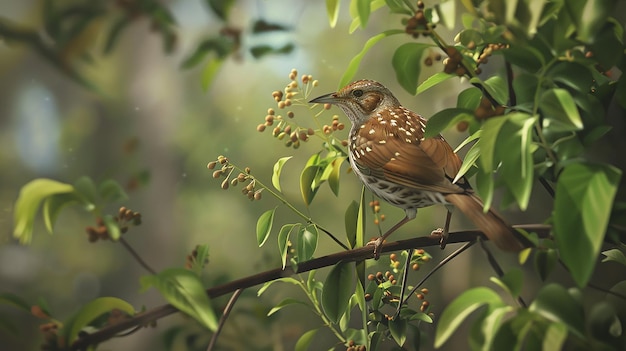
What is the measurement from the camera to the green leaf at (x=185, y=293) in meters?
0.74

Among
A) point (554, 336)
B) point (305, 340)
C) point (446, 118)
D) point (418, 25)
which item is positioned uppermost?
point (418, 25)

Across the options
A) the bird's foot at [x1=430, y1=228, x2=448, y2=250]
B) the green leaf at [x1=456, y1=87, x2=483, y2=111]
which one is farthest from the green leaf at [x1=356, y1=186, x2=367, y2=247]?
the green leaf at [x1=456, y1=87, x2=483, y2=111]

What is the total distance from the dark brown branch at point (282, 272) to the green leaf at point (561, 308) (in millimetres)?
85

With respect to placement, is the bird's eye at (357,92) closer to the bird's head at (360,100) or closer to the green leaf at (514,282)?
the bird's head at (360,100)

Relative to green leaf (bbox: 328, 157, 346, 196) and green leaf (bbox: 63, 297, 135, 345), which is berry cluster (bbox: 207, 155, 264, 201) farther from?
green leaf (bbox: 63, 297, 135, 345)

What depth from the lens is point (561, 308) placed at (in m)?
0.68

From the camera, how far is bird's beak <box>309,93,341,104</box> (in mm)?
907

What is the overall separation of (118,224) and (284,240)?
23 centimetres

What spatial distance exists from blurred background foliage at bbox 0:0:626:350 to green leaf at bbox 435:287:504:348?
0.27m

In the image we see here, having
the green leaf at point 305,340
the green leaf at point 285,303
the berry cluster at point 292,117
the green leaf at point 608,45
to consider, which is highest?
the green leaf at point 608,45

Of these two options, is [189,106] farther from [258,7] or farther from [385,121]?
[385,121]

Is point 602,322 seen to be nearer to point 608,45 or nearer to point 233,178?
point 608,45

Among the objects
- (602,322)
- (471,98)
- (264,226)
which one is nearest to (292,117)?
(264,226)

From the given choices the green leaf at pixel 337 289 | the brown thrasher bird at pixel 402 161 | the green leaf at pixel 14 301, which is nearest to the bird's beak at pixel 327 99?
the brown thrasher bird at pixel 402 161
